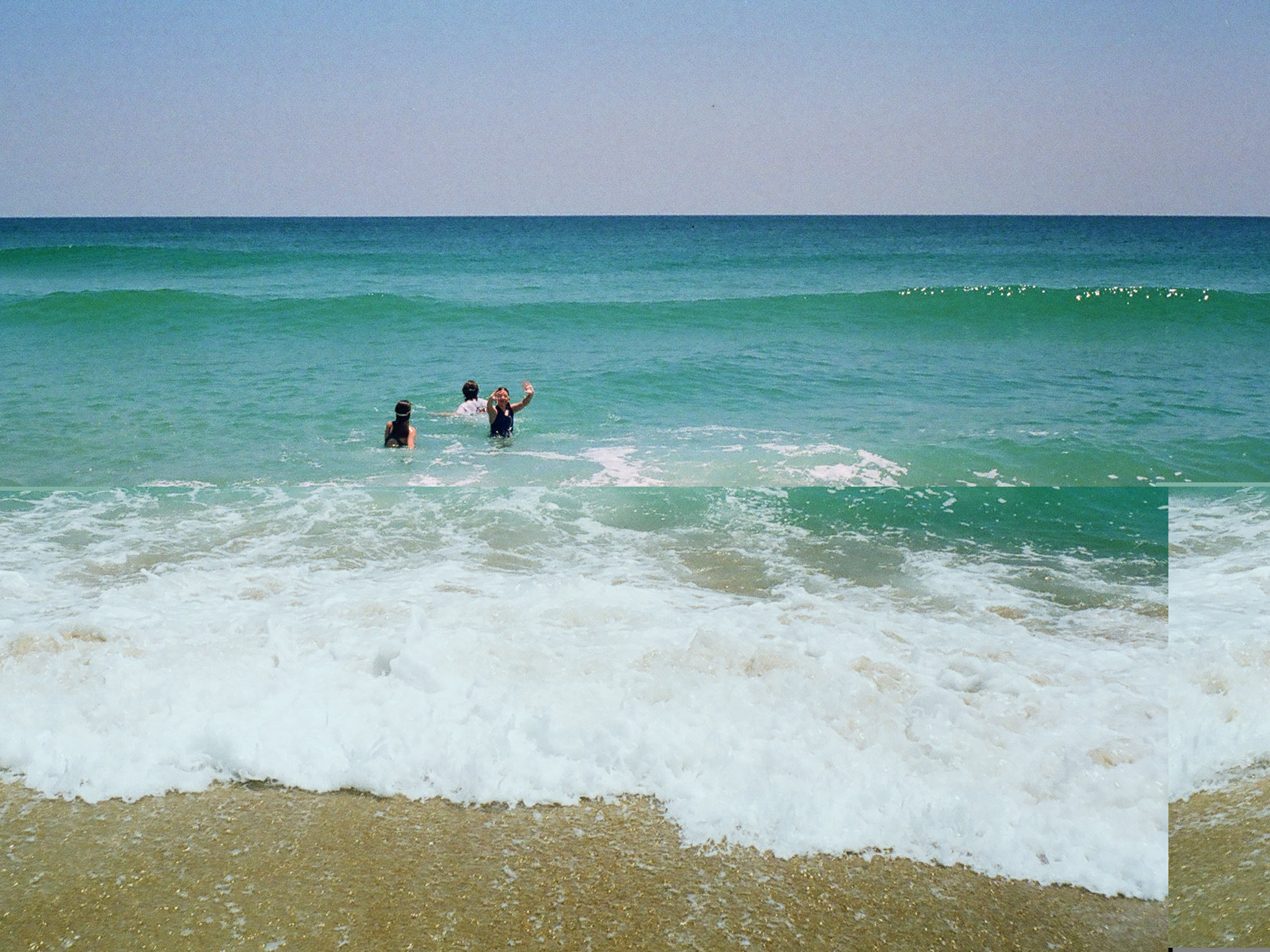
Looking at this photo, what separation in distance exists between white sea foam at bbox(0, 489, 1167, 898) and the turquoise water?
4499mm

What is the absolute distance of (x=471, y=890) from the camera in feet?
7.71

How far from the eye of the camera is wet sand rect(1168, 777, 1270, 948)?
6.88 feet

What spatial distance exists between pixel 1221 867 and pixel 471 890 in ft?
5.74

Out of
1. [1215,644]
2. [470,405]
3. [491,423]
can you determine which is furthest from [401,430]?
[1215,644]

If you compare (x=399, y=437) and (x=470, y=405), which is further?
(x=470, y=405)

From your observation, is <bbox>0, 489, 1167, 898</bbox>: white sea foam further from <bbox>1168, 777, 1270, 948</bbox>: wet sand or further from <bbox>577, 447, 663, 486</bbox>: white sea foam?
<bbox>577, 447, 663, 486</bbox>: white sea foam

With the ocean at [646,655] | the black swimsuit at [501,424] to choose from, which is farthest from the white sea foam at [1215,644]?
the black swimsuit at [501,424]

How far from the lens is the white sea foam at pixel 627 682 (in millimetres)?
2535

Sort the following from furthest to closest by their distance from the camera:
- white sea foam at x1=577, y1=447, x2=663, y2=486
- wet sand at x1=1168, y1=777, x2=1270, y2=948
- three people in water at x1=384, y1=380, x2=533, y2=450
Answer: three people in water at x1=384, y1=380, x2=533, y2=450 → white sea foam at x1=577, y1=447, x2=663, y2=486 → wet sand at x1=1168, y1=777, x2=1270, y2=948

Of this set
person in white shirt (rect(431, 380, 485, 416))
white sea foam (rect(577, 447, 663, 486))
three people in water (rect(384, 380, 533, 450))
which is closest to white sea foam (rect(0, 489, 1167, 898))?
white sea foam (rect(577, 447, 663, 486))

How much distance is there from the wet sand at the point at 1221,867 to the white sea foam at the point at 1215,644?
0.05m

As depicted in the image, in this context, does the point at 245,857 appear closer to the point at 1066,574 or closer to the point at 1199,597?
the point at 1199,597

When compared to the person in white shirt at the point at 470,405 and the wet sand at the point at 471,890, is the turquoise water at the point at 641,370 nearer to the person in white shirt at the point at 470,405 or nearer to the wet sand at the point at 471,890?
the person in white shirt at the point at 470,405

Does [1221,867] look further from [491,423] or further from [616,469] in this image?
[491,423]
